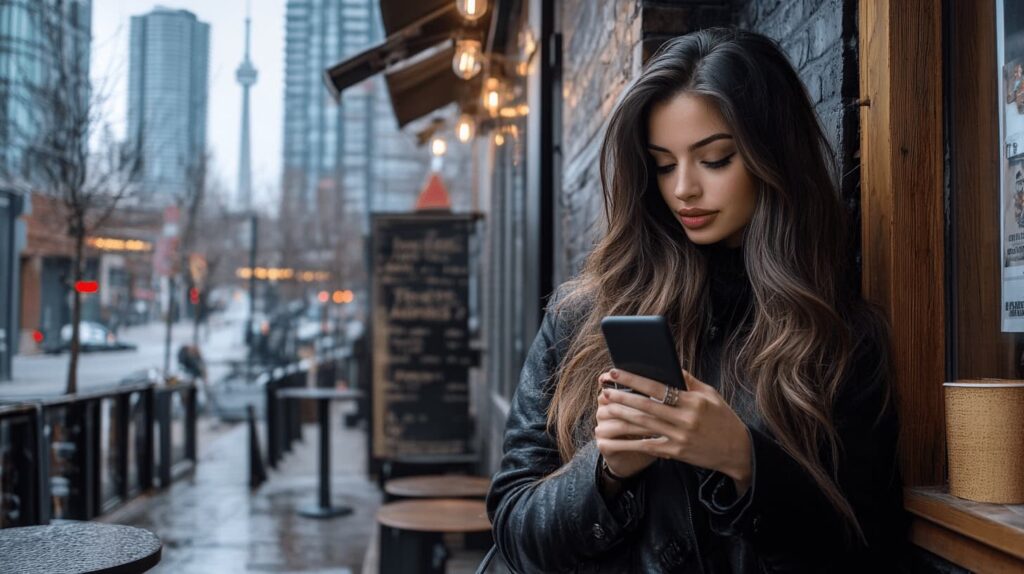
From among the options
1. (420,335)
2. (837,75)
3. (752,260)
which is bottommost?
(420,335)

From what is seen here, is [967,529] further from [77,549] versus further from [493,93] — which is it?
[493,93]

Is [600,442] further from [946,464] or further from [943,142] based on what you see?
[943,142]

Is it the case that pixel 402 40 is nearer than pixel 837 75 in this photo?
No

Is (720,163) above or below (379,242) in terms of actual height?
below

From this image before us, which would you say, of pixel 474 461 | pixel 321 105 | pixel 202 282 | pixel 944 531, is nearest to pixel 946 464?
pixel 944 531

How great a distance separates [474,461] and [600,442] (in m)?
6.14

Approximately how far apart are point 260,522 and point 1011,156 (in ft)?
22.0

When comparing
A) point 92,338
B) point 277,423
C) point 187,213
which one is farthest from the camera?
point 187,213

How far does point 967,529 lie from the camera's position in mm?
1358

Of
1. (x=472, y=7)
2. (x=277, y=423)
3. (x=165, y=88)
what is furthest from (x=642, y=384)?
(x=277, y=423)

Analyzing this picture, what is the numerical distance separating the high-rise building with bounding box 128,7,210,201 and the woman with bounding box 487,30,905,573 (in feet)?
20.2

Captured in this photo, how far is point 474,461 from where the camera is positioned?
7.33m

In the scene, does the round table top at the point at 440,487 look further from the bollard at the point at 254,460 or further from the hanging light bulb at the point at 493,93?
the bollard at the point at 254,460

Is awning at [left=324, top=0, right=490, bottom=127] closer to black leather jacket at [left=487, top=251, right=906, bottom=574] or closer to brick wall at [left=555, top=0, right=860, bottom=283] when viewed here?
brick wall at [left=555, top=0, right=860, bottom=283]
